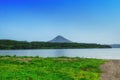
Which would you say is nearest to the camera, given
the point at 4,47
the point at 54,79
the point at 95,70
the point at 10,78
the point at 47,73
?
the point at 10,78

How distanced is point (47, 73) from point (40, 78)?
2.65m

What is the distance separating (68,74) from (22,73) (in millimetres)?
4432

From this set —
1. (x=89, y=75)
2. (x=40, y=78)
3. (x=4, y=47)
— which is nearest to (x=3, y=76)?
(x=40, y=78)

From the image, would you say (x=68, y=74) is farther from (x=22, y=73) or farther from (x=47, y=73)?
(x=22, y=73)

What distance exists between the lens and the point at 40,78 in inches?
1008

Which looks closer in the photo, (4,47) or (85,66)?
(85,66)

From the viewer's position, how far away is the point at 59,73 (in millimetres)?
28766

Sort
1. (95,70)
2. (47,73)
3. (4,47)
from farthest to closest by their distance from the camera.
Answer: (4,47) < (95,70) < (47,73)

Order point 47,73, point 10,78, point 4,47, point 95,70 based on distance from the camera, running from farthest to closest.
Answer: point 4,47 → point 95,70 → point 47,73 → point 10,78

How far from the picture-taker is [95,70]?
35.1 metres

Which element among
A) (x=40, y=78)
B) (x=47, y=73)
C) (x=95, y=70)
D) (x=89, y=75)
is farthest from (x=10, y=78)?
(x=95, y=70)

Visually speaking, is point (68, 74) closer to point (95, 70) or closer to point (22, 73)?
point (22, 73)

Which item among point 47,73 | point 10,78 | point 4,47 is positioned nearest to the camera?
point 10,78

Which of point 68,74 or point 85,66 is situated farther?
point 85,66
